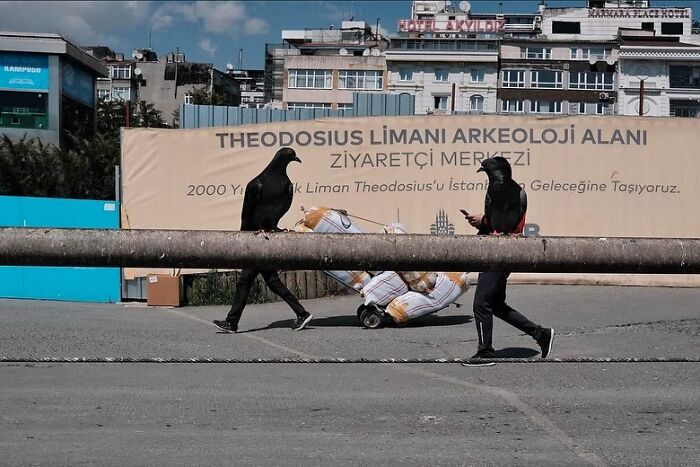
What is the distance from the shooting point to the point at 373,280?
11.4m

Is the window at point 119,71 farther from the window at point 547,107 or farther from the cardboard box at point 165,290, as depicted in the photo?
the cardboard box at point 165,290

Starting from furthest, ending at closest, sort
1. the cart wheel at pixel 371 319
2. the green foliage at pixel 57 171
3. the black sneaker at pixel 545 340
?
the green foliage at pixel 57 171, the cart wheel at pixel 371 319, the black sneaker at pixel 545 340

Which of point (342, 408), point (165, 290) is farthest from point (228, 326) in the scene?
point (342, 408)

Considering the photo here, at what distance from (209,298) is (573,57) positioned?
74240 mm

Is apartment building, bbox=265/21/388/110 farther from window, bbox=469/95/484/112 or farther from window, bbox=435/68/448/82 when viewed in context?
window, bbox=469/95/484/112

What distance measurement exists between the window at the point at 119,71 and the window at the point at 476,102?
110 ft

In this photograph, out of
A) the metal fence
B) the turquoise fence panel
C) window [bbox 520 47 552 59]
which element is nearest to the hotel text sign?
window [bbox 520 47 552 59]

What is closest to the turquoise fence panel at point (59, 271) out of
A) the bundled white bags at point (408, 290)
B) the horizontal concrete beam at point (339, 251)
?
the bundled white bags at point (408, 290)

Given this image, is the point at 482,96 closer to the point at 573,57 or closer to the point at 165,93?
the point at 573,57

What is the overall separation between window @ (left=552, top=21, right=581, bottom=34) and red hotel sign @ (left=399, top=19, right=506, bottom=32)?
23.4ft

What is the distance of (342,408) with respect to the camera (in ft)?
18.1

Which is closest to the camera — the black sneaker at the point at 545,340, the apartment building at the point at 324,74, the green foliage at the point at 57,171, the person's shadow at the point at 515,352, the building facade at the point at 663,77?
the black sneaker at the point at 545,340

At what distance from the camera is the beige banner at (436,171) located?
1619cm

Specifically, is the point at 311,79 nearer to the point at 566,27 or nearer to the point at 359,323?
the point at 566,27
